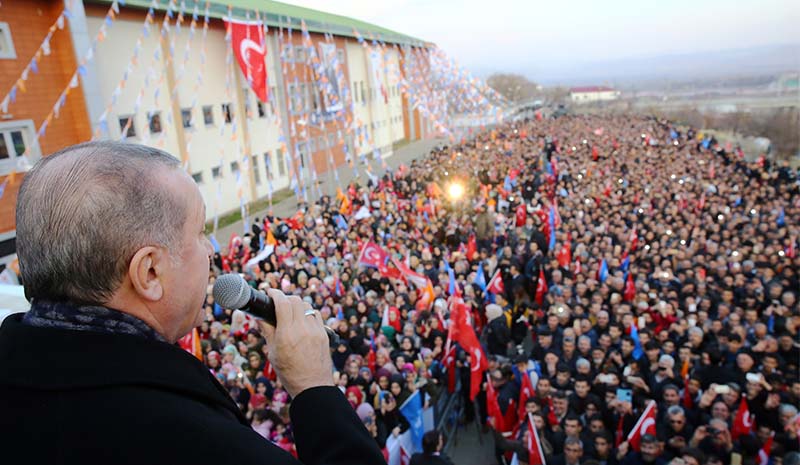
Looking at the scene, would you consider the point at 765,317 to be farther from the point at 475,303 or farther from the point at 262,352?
the point at 262,352

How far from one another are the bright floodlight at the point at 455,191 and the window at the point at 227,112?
39.4 feet

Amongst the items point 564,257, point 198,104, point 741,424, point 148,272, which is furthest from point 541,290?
point 198,104

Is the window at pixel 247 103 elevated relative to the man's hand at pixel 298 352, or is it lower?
elevated

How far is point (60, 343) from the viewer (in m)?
0.98

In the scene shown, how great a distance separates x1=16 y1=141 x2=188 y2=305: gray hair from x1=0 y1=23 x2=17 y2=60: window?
57.2 ft

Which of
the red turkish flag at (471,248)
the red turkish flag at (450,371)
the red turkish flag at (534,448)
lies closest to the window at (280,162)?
the red turkish flag at (471,248)

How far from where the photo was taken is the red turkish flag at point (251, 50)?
20.4 metres

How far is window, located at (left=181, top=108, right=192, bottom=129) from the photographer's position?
21.5m

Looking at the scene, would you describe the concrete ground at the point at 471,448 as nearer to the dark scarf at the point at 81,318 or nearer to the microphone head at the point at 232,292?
the microphone head at the point at 232,292

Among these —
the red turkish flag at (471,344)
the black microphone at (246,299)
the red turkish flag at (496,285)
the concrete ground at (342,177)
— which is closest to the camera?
the black microphone at (246,299)

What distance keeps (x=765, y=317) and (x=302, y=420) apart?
9.25 meters

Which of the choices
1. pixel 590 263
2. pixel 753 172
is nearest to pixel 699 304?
pixel 590 263

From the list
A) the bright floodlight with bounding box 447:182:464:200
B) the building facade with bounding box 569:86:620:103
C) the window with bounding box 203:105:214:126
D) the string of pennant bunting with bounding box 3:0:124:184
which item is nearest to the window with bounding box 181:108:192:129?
the window with bounding box 203:105:214:126

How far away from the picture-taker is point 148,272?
112cm
